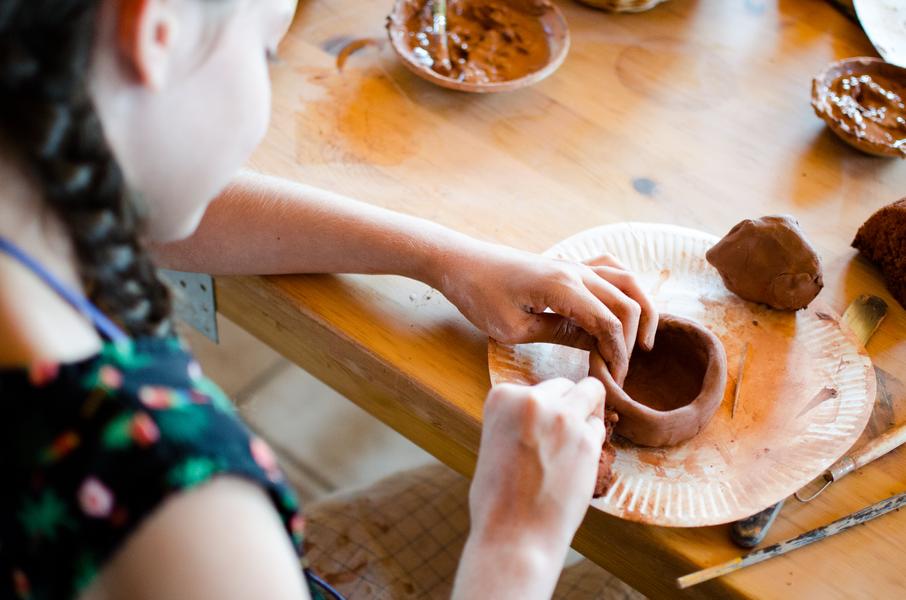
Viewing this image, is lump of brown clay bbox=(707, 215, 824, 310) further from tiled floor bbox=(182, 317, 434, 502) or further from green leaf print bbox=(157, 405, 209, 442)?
tiled floor bbox=(182, 317, 434, 502)

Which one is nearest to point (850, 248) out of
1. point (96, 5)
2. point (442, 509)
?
point (442, 509)

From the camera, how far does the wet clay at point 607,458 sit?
854 millimetres

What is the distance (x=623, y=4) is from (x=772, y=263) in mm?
701

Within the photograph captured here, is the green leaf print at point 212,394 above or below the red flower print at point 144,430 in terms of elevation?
below

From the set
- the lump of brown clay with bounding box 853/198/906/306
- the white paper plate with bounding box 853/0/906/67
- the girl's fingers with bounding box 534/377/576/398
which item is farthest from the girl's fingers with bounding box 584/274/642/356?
the white paper plate with bounding box 853/0/906/67

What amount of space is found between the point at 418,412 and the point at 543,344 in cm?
18

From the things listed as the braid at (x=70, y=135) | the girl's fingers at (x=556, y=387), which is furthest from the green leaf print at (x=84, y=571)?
the girl's fingers at (x=556, y=387)

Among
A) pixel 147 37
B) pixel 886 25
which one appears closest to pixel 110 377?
pixel 147 37

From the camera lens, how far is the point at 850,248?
1183mm

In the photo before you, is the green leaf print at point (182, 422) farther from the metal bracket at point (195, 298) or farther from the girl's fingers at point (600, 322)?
the metal bracket at point (195, 298)

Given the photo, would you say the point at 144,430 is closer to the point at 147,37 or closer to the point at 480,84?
the point at 147,37

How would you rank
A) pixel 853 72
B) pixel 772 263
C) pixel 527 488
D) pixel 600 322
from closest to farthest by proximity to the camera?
1. pixel 527 488
2. pixel 600 322
3. pixel 772 263
4. pixel 853 72

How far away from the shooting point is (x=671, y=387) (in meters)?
0.99

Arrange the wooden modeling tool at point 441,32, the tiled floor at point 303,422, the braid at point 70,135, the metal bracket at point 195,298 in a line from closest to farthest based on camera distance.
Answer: the braid at point 70,135
the metal bracket at point 195,298
the wooden modeling tool at point 441,32
the tiled floor at point 303,422
